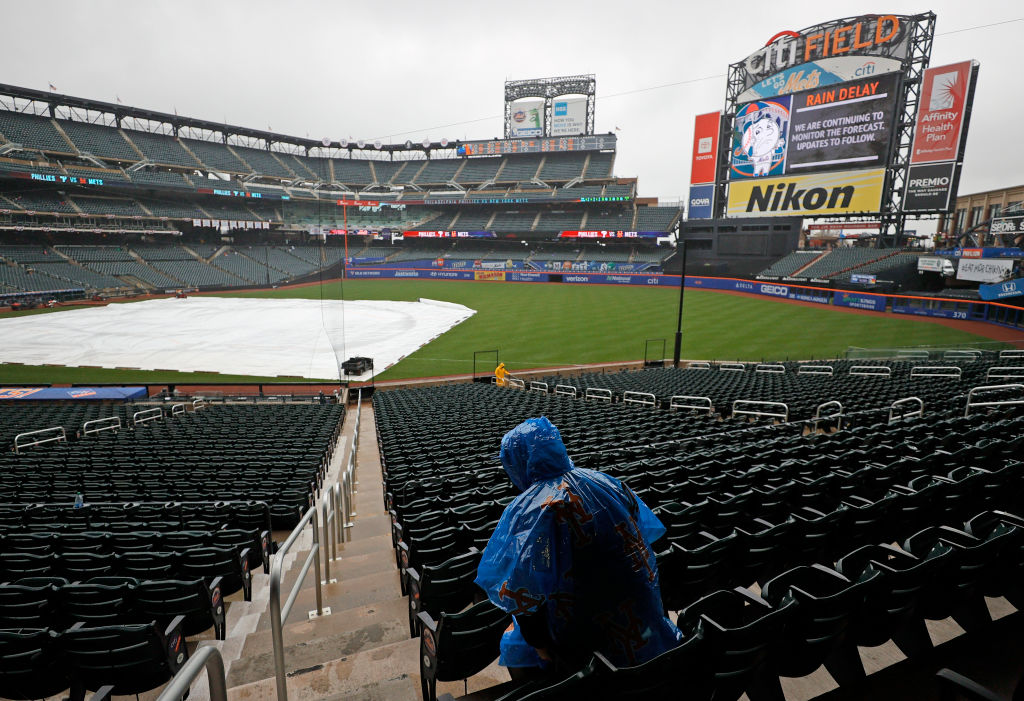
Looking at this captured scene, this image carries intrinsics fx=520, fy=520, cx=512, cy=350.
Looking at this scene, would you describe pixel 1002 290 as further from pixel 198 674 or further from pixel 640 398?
pixel 198 674

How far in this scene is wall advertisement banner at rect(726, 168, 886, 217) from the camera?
48556 mm

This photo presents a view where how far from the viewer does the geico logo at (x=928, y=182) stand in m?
44.3

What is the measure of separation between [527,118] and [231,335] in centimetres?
6819

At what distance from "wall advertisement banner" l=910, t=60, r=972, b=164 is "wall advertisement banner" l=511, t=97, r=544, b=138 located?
53392 millimetres

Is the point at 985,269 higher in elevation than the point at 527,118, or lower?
lower

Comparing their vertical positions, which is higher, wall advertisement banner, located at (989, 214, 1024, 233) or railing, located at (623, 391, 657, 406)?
wall advertisement banner, located at (989, 214, 1024, 233)

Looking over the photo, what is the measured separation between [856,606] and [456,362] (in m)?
25.7

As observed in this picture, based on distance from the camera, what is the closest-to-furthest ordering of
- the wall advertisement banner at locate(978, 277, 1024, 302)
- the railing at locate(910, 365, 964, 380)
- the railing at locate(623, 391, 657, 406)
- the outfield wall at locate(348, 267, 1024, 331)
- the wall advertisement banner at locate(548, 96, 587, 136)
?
the railing at locate(623, 391, 657, 406) < the railing at locate(910, 365, 964, 380) < the wall advertisement banner at locate(978, 277, 1024, 302) < the outfield wall at locate(348, 267, 1024, 331) < the wall advertisement banner at locate(548, 96, 587, 136)

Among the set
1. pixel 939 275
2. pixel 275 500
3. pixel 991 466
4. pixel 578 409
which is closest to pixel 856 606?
pixel 991 466

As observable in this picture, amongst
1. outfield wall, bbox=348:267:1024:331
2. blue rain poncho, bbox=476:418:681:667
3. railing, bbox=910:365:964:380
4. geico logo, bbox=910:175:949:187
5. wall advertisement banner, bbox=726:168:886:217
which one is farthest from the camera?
wall advertisement banner, bbox=726:168:886:217

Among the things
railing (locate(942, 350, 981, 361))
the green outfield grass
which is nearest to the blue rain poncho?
the green outfield grass

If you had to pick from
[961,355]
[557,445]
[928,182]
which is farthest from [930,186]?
[557,445]

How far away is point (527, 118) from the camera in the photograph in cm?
8575

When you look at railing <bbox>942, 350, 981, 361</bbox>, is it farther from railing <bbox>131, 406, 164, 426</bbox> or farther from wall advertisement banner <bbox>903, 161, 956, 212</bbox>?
wall advertisement banner <bbox>903, 161, 956, 212</bbox>
